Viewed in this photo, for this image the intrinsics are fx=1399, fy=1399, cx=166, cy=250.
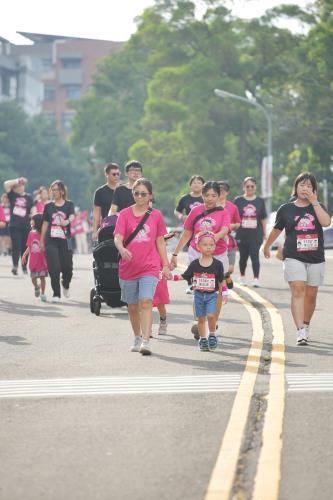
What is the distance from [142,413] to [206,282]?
4043mm

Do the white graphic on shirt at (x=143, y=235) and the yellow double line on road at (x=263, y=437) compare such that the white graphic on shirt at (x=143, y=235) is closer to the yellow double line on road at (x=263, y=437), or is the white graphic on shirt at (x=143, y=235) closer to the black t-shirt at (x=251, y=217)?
the yellow double line on road at (x=263, y=437)

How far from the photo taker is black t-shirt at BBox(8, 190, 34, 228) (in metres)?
24.6

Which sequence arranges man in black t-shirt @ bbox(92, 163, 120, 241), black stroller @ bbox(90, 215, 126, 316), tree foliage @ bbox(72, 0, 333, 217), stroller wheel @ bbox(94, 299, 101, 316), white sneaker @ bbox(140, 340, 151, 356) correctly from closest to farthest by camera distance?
white sneaker @ bbox(140, 340, 151, 356) < black stroller @ bbox(90, 215, 126, 316) < stroller wheel @ bbox(94, 299, 101, 316) < man in black t-shirt @ bbox(92, 163, 120, 241) < tree foliage @ bbox(72, 0, 333, 217)

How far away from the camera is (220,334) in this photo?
46.1ft

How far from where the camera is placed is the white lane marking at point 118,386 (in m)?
9.68

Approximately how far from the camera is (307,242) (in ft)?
42.7

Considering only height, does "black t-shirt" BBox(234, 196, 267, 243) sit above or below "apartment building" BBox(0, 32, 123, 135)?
below

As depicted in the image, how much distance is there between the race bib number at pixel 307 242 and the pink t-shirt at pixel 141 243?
140 cm

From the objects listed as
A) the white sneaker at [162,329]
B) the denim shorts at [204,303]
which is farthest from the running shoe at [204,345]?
the white sneaker at [162,329]

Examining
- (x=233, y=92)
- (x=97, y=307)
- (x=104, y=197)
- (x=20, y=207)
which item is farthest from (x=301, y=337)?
(x=233, y=92)

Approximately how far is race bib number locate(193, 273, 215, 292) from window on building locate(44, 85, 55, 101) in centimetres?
15791

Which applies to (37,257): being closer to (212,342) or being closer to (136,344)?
(136,344)

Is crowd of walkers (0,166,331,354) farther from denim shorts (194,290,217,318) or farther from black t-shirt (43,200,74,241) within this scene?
black t-shirt (43,200,74,241)

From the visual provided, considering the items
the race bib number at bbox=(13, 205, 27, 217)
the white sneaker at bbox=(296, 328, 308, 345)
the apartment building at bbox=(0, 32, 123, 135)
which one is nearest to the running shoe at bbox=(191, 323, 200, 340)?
the white sneaker at bbox=(296, 328, 308, 345)
